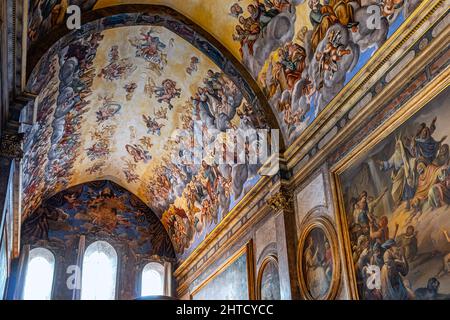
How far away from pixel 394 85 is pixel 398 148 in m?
1.18

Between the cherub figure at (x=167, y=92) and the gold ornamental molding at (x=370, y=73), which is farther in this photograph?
the cherub figure at (x=167, y=92)

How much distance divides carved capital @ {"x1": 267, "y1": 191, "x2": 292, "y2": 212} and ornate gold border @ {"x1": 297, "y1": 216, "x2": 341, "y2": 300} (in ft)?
2.54

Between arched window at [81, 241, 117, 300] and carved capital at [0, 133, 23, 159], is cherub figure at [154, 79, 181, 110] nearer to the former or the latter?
arched window at [81, 241, 117, 300]

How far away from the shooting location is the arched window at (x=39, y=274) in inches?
687

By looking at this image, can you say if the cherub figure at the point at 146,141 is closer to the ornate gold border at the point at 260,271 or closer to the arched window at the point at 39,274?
the arched window at the point at 39,274

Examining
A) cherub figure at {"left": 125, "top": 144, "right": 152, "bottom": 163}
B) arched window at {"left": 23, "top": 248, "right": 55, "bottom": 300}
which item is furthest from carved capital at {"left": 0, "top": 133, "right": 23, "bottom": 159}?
arched window at {"left": 23, "top": 248, "right": 55, "bottom": 300}

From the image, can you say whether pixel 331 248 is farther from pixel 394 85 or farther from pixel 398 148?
pixel 394 85

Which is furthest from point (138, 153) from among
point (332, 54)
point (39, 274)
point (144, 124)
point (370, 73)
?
point (370, 73)

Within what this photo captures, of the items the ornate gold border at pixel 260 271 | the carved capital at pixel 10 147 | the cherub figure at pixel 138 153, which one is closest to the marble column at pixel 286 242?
the ornate gold border at pixel 260 271

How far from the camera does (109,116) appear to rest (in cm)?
1667

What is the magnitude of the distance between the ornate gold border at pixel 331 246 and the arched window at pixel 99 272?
31.3 ft

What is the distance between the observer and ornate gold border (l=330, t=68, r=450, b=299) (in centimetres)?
809

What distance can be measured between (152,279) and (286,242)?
9260mm
